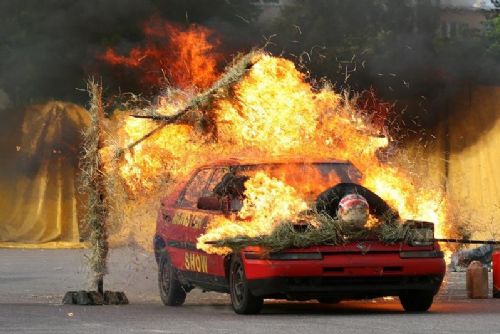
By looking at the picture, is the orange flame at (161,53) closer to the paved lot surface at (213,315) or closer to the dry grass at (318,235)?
the paved lot surface at (213,315)

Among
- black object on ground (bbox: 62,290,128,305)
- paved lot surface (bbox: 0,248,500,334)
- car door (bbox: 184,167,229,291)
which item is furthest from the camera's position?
black object on ground (bbox: 62,290,128,305)

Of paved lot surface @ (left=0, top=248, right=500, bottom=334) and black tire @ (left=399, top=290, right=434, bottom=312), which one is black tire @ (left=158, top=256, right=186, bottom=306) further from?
black tire @ (left=399, top=290, right=434, bottom=312)

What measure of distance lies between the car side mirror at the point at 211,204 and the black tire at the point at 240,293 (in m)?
0.64

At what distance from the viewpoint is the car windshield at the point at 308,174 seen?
1532cm

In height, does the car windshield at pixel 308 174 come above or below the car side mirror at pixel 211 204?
above

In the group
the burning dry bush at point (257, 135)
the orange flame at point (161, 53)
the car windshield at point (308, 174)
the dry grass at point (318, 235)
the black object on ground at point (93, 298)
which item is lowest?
the black object on ground at point (93, 298)

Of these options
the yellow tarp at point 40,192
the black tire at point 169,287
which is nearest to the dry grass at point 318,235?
the black tire at point 169,287

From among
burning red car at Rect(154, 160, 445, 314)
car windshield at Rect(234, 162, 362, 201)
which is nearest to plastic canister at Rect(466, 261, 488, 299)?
car windshield at Rect(234, 162, 362, 201)

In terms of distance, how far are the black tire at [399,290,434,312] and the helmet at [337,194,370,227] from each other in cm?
85

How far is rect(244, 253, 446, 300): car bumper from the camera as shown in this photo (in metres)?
14.0

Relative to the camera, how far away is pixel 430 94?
28375 millimetres

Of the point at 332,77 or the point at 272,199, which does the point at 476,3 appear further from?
the point at 272,199

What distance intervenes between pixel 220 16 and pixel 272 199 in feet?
56.4

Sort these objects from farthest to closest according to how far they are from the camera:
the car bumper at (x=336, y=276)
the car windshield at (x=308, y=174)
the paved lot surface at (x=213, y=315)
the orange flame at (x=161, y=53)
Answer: the orange flame at (x=161, y=53) → the car windshield at (x=308, y=174) → the car bumper at (x=336, y=276) → the paved lot surface at (x=213, y=315)
